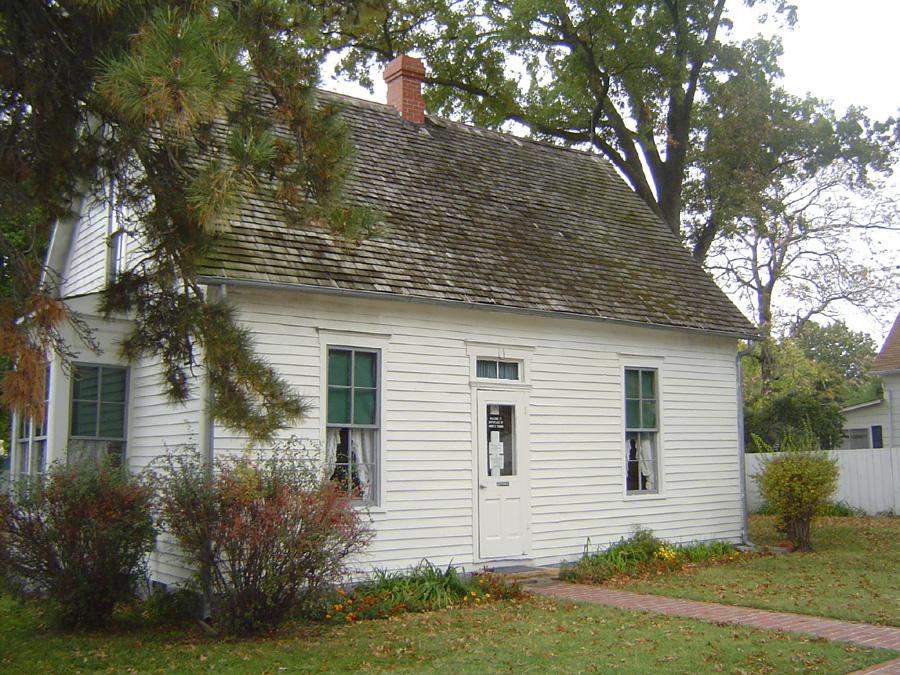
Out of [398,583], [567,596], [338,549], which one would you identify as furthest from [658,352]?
[338,549]

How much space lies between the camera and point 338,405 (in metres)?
11.1

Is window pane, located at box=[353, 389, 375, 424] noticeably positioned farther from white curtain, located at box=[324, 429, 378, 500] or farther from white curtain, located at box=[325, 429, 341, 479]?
white curtain, located at box=[325, 429, 341, 479]

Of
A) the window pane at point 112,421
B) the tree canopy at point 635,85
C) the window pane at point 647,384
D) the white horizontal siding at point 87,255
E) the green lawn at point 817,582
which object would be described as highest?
the tree canopy at point 635,85

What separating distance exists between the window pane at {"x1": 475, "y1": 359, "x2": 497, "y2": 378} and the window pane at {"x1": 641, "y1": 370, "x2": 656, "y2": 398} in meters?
3.12

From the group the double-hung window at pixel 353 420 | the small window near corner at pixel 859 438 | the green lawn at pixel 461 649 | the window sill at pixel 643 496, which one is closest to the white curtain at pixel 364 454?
the double-hung window at pixel 353 420

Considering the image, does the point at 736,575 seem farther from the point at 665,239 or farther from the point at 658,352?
the point at 665,239

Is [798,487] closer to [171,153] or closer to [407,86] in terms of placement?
[407,86]

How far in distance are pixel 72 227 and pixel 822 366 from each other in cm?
3196

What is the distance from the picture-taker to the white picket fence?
69.8 ft

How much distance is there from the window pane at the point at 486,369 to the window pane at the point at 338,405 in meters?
2.11

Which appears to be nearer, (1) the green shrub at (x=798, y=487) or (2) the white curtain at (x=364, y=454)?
(2) the white curtain at (x=364, y=454)

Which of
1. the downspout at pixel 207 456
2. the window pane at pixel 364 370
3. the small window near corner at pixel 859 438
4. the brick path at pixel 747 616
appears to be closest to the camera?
the brick path at pixel 747 616

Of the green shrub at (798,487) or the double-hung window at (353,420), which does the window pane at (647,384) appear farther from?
the double-hung window at (353,420)

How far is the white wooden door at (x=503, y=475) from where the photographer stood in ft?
40.0
